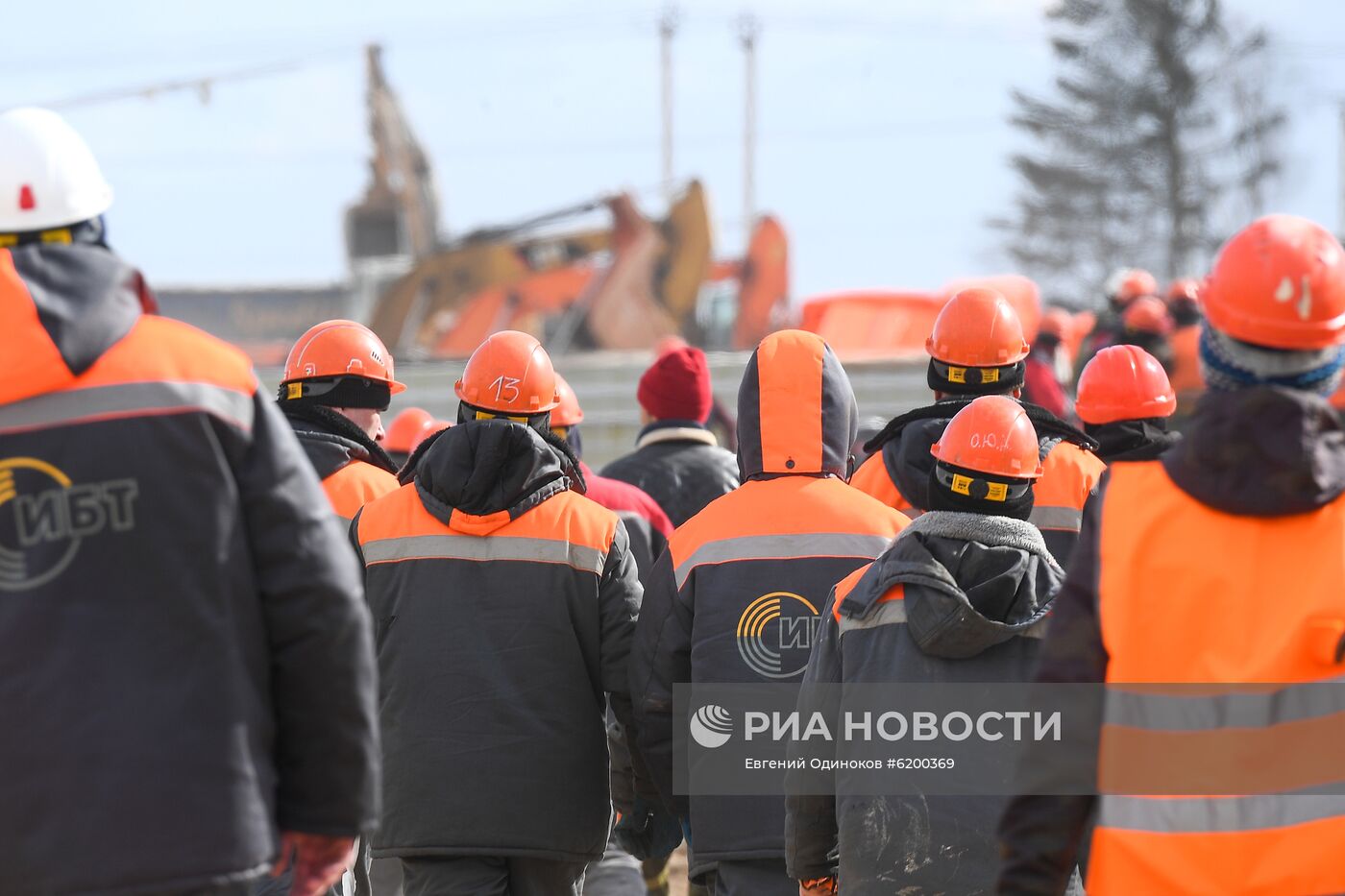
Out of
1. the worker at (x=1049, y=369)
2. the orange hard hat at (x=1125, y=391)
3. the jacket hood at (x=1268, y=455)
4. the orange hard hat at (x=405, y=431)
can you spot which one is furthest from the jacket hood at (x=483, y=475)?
the worker at (x=1049, y=369)

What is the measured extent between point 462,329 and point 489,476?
19.6m

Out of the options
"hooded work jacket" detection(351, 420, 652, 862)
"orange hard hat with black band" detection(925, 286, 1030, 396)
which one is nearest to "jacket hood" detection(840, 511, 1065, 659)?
"hooded work jacket" detection(351, 420, 652, 862)

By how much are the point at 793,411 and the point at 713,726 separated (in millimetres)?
942

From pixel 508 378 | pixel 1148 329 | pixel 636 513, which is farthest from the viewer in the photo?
pixel 1148 329

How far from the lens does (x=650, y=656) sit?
16.8 ft

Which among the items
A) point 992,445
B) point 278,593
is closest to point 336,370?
point 992,445

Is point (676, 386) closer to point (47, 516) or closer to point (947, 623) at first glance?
point (947, 623)

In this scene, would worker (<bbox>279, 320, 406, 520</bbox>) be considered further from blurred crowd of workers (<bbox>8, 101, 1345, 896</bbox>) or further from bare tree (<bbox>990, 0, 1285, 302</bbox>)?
bare tree (<bbox>990, 0, 1285, 302</bbox>)

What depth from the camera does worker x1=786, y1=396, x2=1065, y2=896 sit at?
4199 mm

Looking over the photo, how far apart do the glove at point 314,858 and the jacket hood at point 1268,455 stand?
5.37 ft

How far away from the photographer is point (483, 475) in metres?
5.18

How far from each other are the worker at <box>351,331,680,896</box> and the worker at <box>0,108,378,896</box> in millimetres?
1953

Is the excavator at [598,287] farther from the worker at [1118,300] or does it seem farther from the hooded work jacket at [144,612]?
the hooded work jacket at [144,612]

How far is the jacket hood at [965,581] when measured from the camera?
13.7 feet
